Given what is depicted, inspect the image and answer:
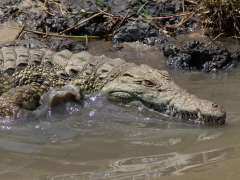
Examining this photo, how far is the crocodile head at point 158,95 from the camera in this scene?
471cm

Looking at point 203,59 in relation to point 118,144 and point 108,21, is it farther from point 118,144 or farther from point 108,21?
point 118,144

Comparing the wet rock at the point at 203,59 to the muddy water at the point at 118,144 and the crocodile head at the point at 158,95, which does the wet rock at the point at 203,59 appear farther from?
the crocodile head at the point at 158,95

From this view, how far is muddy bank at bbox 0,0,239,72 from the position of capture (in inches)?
300

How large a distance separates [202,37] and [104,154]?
417 centimetres

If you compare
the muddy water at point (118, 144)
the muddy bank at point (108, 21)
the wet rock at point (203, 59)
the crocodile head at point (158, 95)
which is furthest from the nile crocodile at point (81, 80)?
the muddy bank at point (108, 21)

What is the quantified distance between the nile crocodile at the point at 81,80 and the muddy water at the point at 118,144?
0.16 meters

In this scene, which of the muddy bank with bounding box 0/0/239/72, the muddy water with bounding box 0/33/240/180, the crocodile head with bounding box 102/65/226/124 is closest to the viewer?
the muddy water with bounding box 0/33/240/180

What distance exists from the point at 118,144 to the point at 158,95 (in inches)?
48.2

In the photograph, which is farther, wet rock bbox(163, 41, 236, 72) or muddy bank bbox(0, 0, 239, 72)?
muddy bank bbox(0, 0, 239, 72)

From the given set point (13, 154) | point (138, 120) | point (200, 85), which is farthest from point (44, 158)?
point (200, 85)

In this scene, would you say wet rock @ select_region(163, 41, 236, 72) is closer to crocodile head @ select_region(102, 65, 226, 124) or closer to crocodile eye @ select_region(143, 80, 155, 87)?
crocodile head @ select_region(102, 65, 226, 124)

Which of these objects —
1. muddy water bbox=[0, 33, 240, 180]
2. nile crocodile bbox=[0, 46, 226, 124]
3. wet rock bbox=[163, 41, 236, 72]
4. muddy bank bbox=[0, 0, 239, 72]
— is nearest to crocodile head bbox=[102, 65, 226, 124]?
nile crocodile bbox=[0, 46, 226, 124]

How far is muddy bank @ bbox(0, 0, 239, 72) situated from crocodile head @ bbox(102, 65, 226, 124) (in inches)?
68.4

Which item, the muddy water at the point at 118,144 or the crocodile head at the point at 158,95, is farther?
the crocodile head at the point at 158,95
